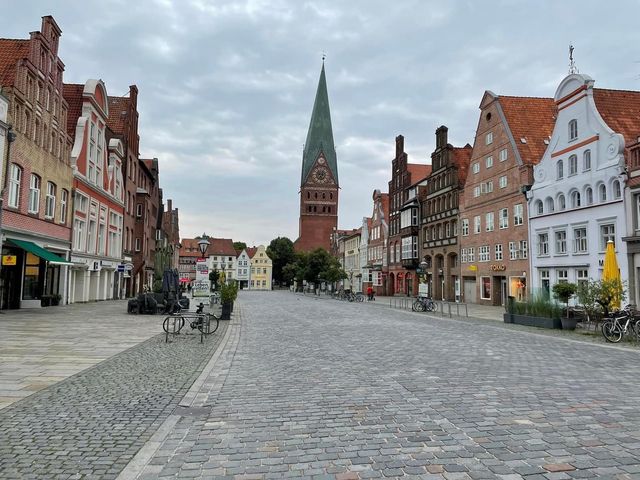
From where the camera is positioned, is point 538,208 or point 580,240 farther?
point 538,208

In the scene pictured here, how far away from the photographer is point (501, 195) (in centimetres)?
4038

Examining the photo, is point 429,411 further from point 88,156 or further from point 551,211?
point 88,156

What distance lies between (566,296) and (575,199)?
12764mm

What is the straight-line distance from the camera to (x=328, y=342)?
48.5 feet

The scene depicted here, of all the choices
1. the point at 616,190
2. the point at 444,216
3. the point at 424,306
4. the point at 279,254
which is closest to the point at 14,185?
the point at 424,306

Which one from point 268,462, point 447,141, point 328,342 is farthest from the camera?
point 447,141

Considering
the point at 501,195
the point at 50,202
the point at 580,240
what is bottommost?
the point at 580,240

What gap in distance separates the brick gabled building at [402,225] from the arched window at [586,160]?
2737 centimetres

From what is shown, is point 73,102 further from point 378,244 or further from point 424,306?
point 378,244

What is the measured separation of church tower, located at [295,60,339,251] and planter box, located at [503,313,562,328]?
9469 cm

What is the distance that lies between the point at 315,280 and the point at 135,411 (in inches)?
2847

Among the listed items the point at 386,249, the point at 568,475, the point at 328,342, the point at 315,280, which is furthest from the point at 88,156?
the point at 315,280

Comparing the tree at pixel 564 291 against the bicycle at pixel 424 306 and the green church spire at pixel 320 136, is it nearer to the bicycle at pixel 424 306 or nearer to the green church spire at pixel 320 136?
the bicycle at pixel 424 306

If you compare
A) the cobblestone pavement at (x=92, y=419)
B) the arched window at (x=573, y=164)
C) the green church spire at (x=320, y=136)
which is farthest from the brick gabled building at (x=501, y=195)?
the green church spire at (x=320, y=136)
